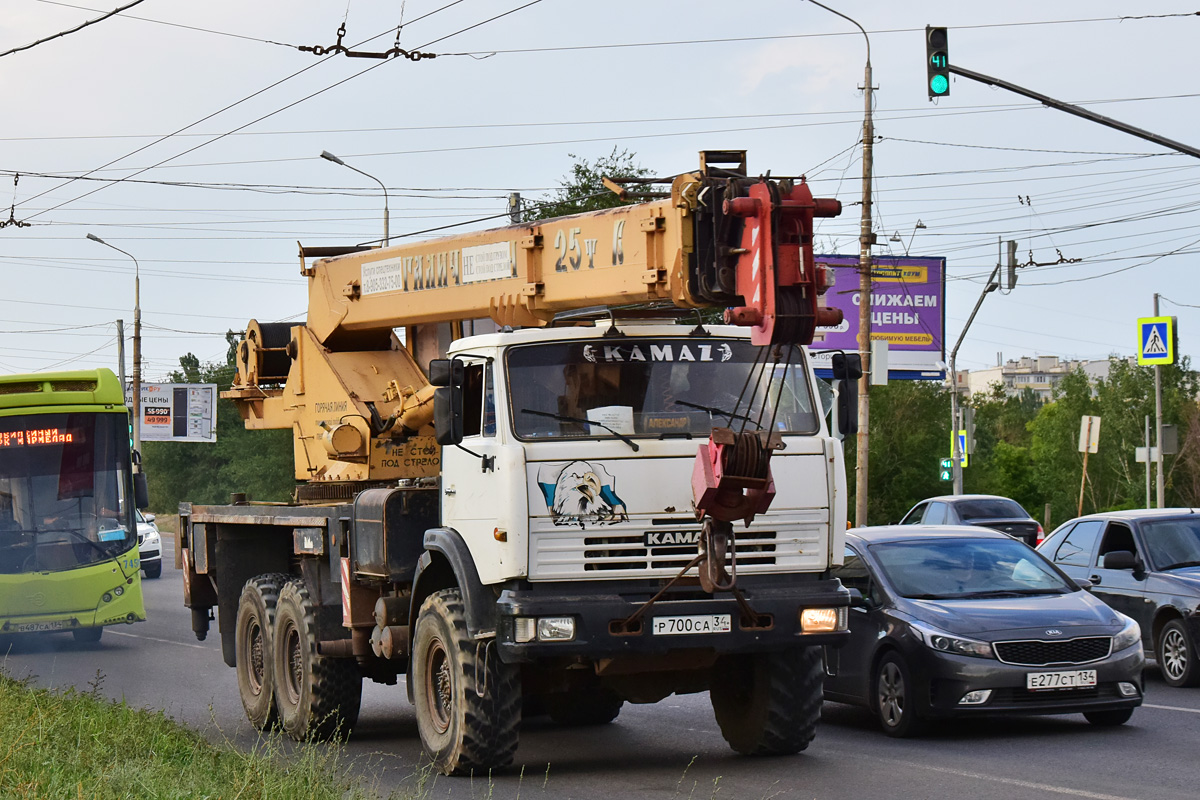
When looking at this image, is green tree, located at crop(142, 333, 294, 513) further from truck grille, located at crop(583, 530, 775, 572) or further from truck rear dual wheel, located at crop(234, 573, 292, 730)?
truck grille, located at crop(583, 530, 775, 572)

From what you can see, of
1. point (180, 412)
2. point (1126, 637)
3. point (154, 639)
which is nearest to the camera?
point (1126, 637)

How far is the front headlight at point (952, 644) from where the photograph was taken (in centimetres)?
1060

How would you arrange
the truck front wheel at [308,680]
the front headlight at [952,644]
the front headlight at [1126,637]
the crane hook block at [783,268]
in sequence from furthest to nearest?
the truck front wheel at [308,680] < the front headlight at [1126,637] < the front headlight at [952,644] < the crane hook block at [783,268]

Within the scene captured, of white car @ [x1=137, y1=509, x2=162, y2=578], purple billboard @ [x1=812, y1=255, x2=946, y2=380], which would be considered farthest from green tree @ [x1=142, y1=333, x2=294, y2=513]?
white car @ [x1=137, y1=509, x2=162, y2=578]

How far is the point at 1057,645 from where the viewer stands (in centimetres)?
1063

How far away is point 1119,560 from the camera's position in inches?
553

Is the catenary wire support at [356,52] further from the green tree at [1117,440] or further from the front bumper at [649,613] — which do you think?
the green tree at [1117,440]

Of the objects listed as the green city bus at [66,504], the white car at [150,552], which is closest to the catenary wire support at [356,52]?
the green city bus at [66,504]

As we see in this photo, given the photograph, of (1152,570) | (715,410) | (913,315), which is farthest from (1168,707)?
(913,315)

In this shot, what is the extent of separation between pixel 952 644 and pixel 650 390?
295 cm

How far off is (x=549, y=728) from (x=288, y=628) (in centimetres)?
206

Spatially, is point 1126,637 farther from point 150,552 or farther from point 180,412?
point 180,412

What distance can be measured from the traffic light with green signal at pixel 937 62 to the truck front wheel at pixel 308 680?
31.5 ft

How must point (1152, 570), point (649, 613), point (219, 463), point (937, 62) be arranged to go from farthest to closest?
point (219, 463)
point (937, 62)
point (1152, 570)
point (649, 613)
